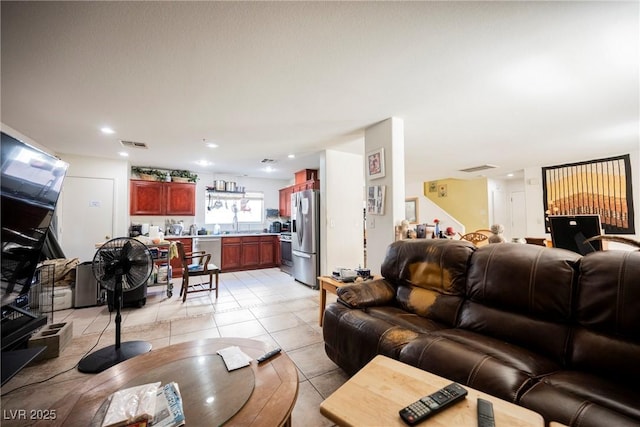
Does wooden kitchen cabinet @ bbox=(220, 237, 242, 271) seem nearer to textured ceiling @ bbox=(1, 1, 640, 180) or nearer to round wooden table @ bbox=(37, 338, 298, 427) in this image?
textured ceiling @ bbox=(1, 1, 640, 180)

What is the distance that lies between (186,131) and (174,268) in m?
3.29

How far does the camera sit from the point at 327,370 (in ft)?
6.99

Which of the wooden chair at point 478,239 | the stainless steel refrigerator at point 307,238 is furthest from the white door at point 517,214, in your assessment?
the stainless steel refrigerator at point 307,238

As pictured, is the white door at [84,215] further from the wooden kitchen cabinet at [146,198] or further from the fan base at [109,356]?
the fan base at [109,356]

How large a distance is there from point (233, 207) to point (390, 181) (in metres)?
4.92

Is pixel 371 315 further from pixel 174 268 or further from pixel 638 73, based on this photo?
pixel 174 268

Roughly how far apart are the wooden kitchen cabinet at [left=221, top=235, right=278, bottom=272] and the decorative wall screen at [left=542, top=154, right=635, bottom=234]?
6040 mm

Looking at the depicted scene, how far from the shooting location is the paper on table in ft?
4.42

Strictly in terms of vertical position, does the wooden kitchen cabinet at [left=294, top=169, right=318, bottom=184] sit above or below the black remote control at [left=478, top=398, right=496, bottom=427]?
above

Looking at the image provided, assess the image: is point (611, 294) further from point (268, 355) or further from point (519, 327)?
point (268, 355)

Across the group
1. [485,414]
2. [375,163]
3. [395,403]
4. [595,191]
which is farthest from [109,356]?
[595,191]

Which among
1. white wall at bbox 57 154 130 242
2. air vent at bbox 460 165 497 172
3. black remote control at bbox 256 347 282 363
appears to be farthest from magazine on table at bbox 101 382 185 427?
air vent at bbox 460 165 497 172

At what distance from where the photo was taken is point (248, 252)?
616 centimetres

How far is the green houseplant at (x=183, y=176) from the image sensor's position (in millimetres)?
5867
